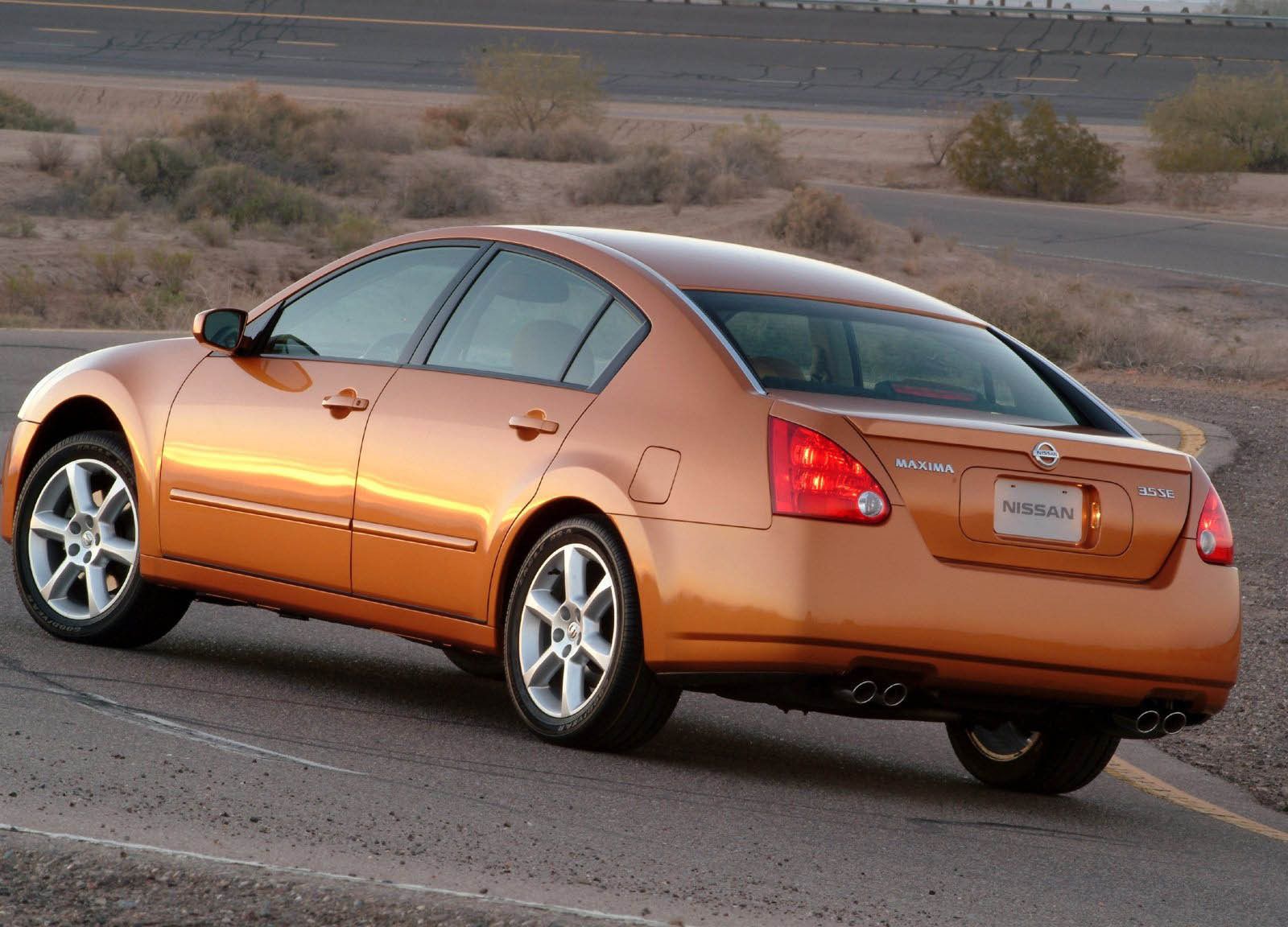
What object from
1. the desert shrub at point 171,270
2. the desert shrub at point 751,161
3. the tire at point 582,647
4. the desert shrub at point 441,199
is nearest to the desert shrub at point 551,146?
the desert shrub at point 751,161

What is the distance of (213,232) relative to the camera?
34.8m

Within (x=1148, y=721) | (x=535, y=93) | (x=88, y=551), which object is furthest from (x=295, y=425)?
(x=535, y=93)

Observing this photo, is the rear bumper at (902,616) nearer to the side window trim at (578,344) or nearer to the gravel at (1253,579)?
the side window trim at (578,344)

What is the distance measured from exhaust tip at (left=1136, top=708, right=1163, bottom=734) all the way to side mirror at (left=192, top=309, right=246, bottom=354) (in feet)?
11.3

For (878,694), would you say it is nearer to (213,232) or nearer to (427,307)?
(427,307)

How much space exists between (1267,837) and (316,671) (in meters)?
3.46

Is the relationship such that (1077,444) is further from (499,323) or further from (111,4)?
(111,4)

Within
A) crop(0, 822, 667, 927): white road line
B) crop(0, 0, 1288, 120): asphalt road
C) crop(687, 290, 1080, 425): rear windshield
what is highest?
crop(0, 0, 1288, 120): asphalt road

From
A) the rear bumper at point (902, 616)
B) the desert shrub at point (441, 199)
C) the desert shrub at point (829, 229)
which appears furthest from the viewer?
the desert shrub at point (441, 199)

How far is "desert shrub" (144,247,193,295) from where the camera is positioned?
102 ft

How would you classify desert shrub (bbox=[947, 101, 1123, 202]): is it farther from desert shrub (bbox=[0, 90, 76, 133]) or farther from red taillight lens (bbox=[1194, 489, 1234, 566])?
red taillight lens (bbox=[1194, 489, 1234, 566])

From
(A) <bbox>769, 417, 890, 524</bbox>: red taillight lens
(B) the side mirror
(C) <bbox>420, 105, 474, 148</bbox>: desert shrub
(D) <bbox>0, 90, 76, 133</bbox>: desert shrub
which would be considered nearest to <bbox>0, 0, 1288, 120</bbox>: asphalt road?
(C) <bbox>420, 105, 474, 148</bbox>: desert shrub

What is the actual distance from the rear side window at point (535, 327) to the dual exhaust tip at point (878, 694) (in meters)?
1.32

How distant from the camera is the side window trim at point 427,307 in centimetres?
694
